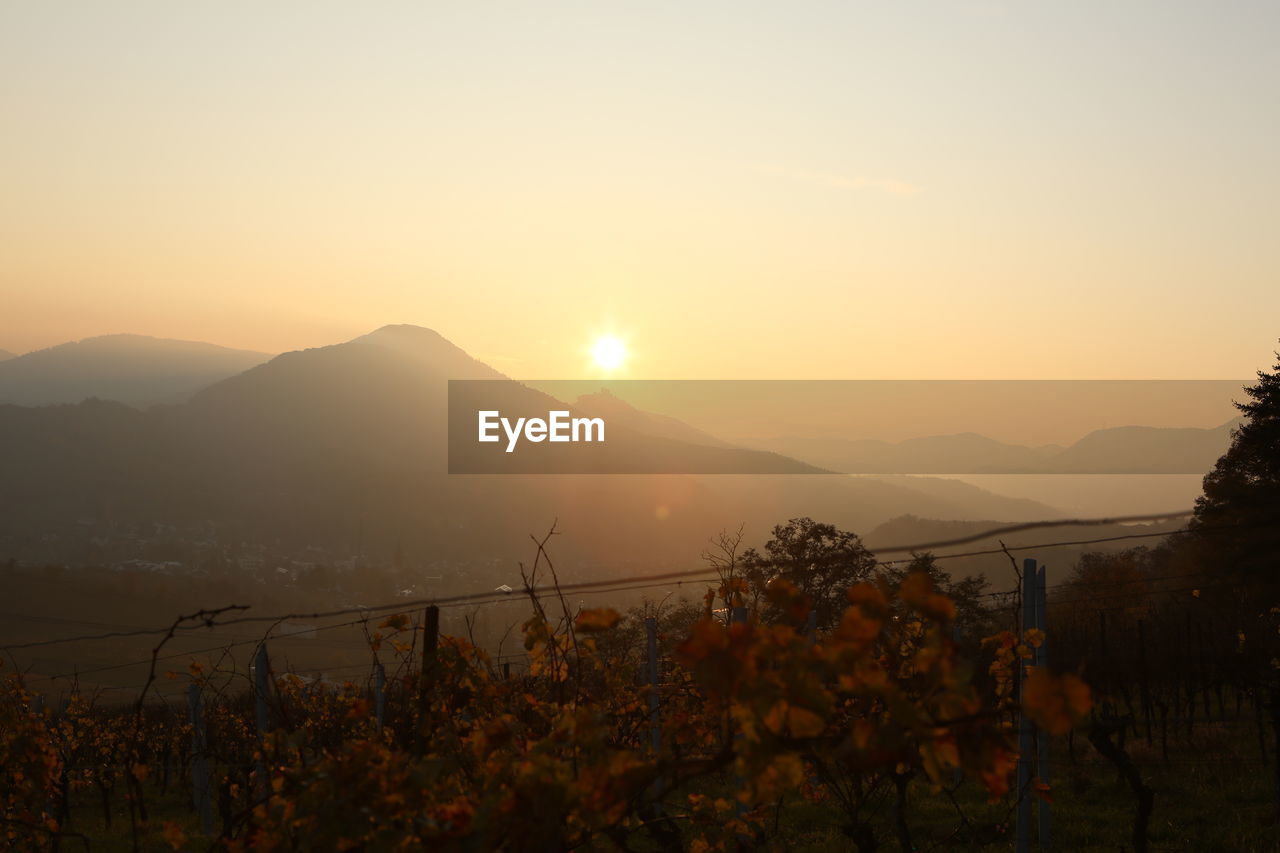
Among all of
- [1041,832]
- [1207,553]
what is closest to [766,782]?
[1041,832]

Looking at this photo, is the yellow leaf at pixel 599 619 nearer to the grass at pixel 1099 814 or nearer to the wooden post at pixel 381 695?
the grass at pixel 1099 814

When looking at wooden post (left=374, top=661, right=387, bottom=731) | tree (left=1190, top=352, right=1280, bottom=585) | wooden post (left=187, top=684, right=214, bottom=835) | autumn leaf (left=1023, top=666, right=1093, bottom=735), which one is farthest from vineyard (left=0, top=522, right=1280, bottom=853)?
tree (left=1190, top=352, right=1280, bottom=585)

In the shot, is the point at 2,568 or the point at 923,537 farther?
the point at 2,568

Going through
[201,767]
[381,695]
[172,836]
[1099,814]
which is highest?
[172,836]

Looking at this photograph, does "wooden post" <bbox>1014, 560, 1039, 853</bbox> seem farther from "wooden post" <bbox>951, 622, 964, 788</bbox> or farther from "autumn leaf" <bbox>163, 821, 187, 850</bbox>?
"autumn leaf" <bbox>163, 821, 187, 850</bbox>

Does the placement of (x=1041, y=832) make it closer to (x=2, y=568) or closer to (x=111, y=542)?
(x=2, y=568)

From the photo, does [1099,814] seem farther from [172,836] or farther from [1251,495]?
[1251,495]

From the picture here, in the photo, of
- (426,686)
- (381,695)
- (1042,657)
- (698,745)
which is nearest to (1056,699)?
(426,686)
